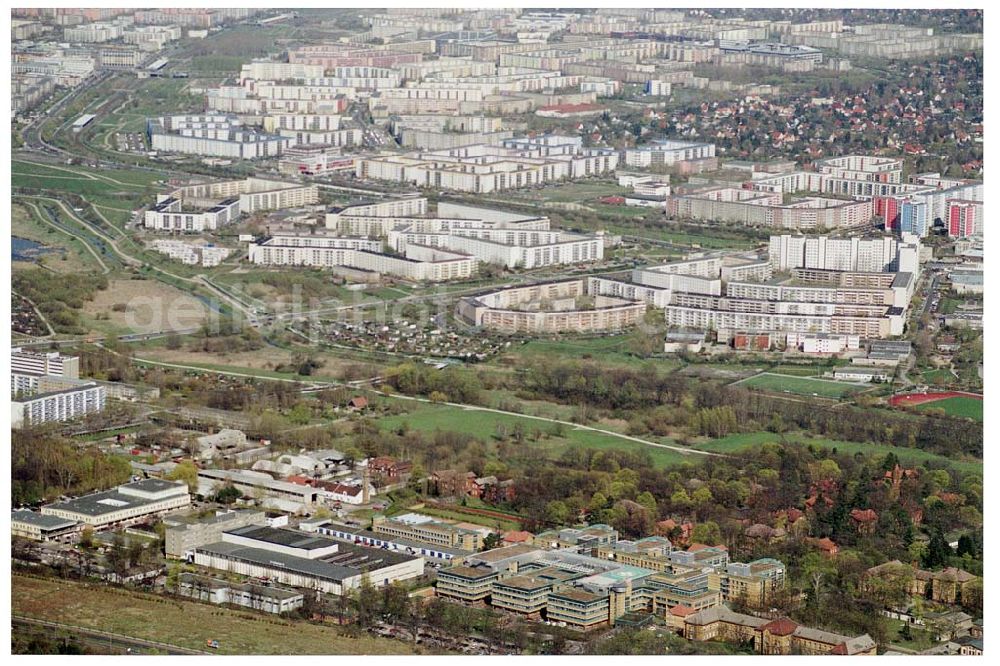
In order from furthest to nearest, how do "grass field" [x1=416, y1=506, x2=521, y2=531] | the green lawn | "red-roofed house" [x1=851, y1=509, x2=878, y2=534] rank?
the green lawn → "grass field" [x1=416, y1=506, x2=521, y2=531] → "red-roofed house" [x1=851, y1=509, x2=878, y2=534]

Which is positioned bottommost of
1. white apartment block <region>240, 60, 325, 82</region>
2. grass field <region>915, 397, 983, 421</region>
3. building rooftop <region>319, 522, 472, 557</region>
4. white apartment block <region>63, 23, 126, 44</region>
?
building rooftop <region>319, 522, 472, 557</region>

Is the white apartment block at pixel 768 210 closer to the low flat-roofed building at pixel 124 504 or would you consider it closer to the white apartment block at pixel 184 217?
the white apartment block at pixel 184 217

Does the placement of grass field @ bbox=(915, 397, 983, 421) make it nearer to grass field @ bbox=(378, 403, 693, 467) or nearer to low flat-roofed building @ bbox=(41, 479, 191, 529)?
grass field @ bbox=(378, 403, 693, 467)

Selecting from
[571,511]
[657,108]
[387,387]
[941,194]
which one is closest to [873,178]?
[941,194]

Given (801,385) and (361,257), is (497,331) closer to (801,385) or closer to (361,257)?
(801,385)

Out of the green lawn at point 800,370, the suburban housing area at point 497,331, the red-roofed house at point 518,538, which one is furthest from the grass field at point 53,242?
the red-roofed house at point 518,538

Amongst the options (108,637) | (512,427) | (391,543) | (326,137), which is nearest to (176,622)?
(108,637)

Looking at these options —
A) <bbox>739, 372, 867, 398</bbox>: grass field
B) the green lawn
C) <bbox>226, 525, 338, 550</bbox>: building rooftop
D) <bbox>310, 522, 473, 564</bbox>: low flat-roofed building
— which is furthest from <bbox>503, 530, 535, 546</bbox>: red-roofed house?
the green lawn

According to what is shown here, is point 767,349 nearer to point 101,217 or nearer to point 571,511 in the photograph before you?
point 571,511
